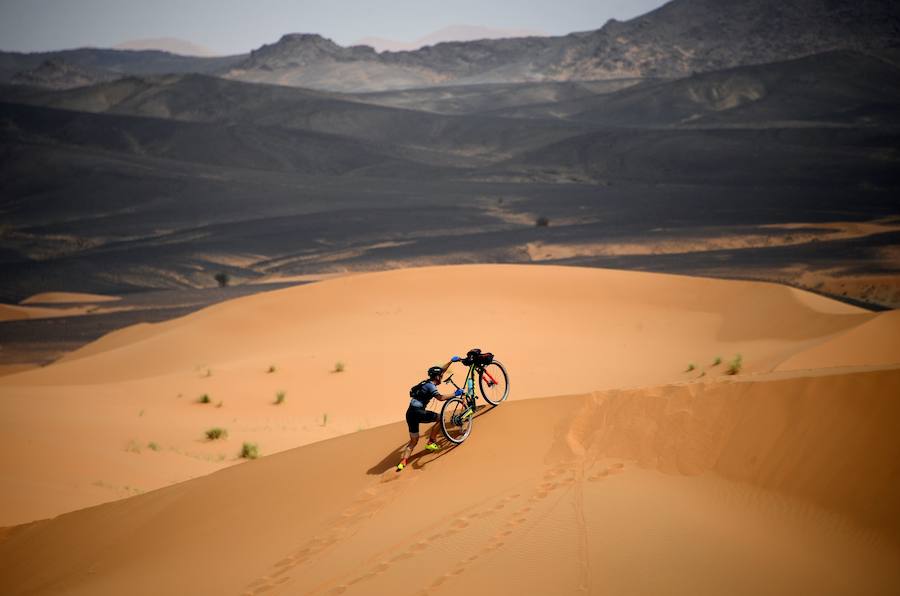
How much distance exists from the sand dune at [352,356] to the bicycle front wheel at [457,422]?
4.14 meters

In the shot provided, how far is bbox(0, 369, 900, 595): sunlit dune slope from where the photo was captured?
4.60 meters

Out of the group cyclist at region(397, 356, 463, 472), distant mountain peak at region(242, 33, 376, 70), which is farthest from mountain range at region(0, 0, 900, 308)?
distant mountain peak at region(242, 33, 376, 70)

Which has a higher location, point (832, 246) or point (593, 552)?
point (593, 552)

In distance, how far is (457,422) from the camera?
22.4 ft

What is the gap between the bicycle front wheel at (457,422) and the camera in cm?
672

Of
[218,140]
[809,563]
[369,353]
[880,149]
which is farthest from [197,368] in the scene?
[218,140]

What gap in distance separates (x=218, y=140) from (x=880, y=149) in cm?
5249

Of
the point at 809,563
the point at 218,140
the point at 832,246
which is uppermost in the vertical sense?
the point at 218,140

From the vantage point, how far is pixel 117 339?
2331cm

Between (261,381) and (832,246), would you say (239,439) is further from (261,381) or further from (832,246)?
(832,246)

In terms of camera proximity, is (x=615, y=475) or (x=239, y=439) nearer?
(x=615, y=475)

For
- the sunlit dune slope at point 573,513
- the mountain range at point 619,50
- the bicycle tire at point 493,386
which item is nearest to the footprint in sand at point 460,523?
the sunlit dune slope at point 573,513

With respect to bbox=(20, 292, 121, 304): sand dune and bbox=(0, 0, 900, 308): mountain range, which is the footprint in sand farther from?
bbox=(20, 292, 121, 304): sand dune

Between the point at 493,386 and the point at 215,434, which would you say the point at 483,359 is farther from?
the point at 215,434
